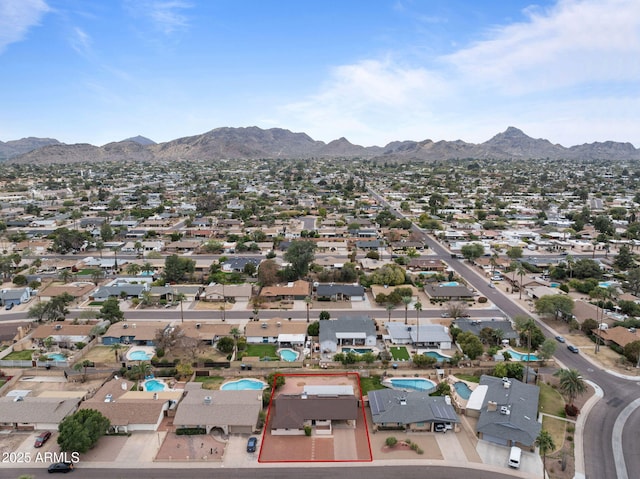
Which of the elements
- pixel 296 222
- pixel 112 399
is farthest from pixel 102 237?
pixel 112 399

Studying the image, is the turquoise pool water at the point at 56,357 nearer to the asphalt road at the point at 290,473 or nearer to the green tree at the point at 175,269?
the asphalt road at the point at 290,473

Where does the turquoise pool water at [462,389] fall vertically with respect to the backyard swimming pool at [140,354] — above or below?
below

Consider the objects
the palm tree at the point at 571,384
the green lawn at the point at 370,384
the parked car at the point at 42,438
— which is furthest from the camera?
the green lawn at the point at 370,384

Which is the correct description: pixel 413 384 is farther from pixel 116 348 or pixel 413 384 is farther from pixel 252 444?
pixel 116 348

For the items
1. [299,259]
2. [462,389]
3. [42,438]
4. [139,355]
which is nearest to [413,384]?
[462,389]

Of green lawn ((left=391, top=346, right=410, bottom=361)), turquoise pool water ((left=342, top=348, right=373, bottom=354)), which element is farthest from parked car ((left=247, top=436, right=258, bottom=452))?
green lawn ((left=391, top=346, right=410, bottom=361))

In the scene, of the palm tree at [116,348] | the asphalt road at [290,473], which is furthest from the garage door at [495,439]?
the palm tree at [116,348]
